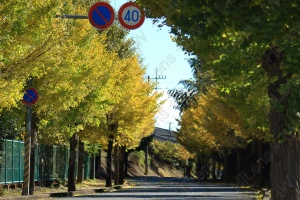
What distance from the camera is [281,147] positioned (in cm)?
1396

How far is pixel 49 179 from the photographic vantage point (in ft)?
127

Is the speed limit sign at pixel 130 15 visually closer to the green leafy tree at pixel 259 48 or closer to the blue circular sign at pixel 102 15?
the blue circular sign at pixel 102 15

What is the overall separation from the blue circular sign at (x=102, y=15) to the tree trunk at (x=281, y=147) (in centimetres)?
464

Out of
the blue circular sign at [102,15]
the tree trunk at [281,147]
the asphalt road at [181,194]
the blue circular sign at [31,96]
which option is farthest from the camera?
the asphalt road at [181,194]

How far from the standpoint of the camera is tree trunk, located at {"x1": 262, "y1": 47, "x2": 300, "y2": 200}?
537 inches

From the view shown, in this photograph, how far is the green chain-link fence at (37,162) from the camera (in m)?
30.3

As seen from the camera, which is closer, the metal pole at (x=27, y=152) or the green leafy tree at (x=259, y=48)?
the green leafy tree at (x=259, y=48)

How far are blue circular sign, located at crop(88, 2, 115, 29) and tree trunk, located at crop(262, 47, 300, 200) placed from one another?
464 centimetres

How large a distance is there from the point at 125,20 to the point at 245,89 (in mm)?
3065

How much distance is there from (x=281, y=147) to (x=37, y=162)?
23.7 m

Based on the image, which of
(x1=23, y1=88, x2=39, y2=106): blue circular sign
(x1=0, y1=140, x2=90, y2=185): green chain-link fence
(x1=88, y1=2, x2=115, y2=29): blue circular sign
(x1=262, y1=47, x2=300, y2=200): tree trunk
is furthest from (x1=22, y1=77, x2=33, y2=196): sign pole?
(x1=262, y1=47, x2=300, y2=200): tree trunk

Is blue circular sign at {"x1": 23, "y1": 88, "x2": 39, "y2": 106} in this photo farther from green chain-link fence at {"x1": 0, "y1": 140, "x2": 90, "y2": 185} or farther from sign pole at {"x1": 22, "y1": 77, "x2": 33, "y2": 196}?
green chain-link fence at {"x1": 0, "y1": 140, "x2": 90, "y2": 185}

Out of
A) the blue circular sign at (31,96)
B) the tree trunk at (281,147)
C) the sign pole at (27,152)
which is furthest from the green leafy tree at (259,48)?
the sign pole at (27,152)

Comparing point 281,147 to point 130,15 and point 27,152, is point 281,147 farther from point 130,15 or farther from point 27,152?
point 27,152
